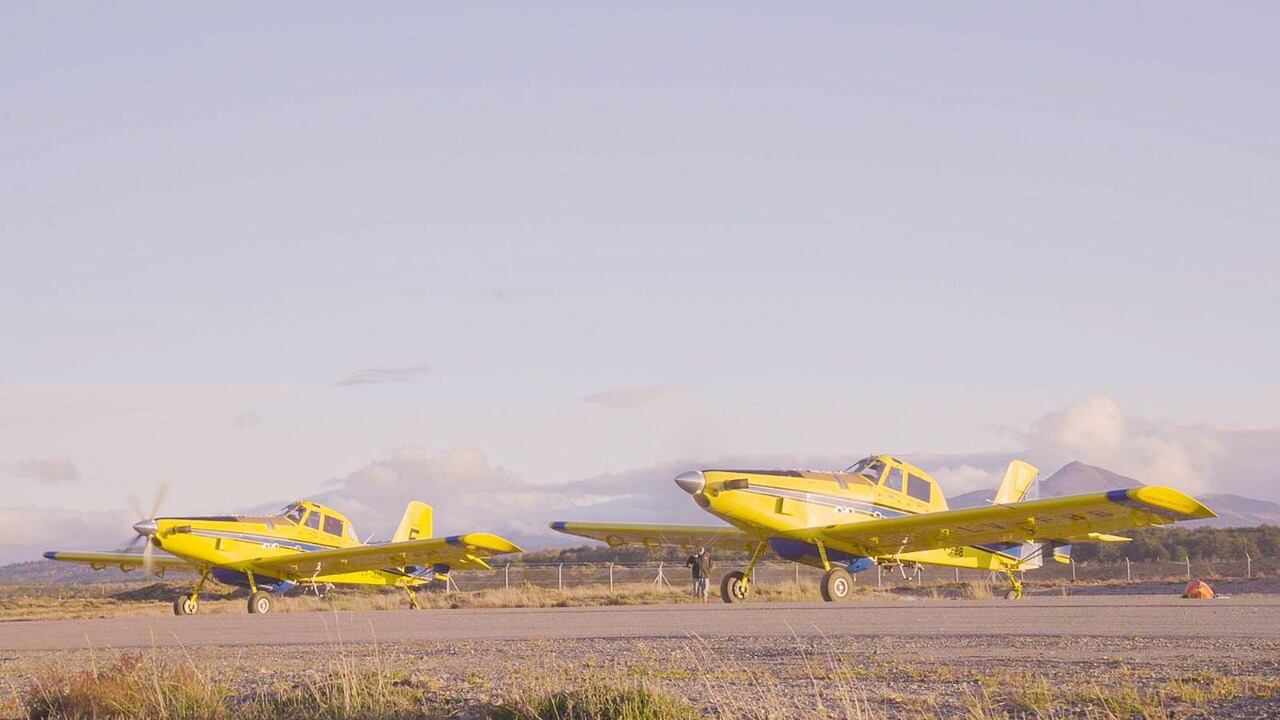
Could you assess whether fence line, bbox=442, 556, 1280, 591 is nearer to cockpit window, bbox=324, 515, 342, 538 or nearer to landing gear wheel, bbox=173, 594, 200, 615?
cockpit window, bbox=324, 515, 342, 538

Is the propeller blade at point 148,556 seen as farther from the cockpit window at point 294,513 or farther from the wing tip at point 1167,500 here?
the wing tip at point 1167,500

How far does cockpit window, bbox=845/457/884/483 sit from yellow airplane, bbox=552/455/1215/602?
0.09 feet

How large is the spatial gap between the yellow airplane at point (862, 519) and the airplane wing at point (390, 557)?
5137 millimetres

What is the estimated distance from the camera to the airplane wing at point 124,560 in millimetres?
38719

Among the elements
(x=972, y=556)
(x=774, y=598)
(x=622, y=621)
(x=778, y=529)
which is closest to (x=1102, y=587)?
(x=972, y=556)

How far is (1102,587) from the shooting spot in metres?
38.7

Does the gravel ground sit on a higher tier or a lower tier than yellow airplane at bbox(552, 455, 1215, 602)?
lower

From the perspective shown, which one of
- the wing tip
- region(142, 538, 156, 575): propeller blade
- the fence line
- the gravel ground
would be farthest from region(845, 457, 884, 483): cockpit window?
the fence line

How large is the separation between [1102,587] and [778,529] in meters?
14.8

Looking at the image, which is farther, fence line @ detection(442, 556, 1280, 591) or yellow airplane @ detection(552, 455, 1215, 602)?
fence line @ detection(442, 556, 1280, 591)

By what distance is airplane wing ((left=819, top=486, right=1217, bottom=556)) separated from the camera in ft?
74.2

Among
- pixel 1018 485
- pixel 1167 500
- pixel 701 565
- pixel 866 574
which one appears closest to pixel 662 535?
pixel 701 565

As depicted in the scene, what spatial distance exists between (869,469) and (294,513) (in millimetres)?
16613

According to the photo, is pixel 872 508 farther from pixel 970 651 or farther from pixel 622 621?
pixel 970 651
